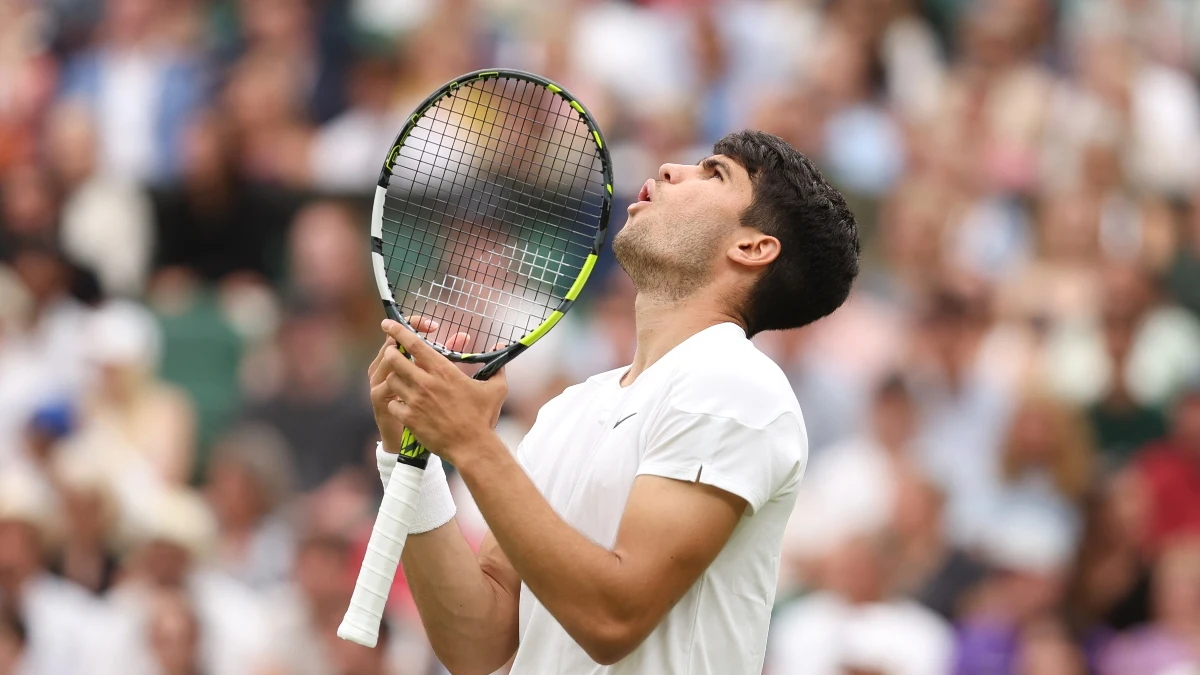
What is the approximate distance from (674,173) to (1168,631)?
160 inches

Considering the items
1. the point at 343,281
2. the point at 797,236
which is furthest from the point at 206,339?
the point at 797,236

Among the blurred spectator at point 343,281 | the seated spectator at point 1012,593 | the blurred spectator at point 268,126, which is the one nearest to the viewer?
the seated spectator at point 1012,593

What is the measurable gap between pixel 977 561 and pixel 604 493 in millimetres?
4283

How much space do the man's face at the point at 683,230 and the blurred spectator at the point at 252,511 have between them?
469cm

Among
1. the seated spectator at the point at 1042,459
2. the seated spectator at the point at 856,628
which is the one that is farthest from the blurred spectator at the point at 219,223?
the seated spectator at the point at 1042,459

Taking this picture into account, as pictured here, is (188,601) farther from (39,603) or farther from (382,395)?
(382,395)

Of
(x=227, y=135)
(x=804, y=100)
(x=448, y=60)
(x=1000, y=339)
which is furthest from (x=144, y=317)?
(x=1000, y=339)

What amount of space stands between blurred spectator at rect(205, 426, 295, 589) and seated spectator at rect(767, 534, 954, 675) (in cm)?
239

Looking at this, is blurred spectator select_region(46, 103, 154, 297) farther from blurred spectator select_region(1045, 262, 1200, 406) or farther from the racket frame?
the racket frame

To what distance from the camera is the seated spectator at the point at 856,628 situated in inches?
262

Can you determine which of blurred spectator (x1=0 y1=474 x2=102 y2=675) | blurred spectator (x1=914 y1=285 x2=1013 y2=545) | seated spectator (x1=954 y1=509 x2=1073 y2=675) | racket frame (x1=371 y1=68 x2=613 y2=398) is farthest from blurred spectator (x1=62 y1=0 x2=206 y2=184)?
racket frame (x1=371 y1=68 x2=613 y2=398)

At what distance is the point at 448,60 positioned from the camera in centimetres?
955

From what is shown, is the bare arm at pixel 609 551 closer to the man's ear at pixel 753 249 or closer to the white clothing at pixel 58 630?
the man's ear at pixel 753 249

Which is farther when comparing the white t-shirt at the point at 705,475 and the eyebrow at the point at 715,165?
the eyebrow at the point at 715,165
